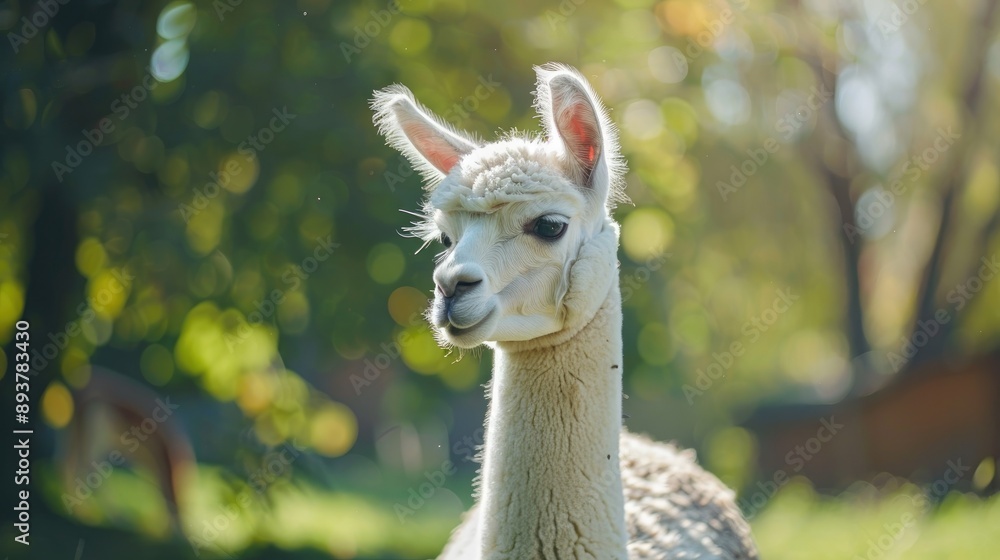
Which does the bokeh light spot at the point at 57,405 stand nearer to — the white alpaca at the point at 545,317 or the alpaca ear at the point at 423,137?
the alpaca ear at the point at 423,137

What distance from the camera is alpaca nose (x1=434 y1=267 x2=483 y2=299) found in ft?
7.82

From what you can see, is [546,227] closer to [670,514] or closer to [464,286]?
→ [464,286]

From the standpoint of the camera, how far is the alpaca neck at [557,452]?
2.54 meters

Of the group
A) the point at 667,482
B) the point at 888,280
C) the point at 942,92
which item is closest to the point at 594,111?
the point at 667,482

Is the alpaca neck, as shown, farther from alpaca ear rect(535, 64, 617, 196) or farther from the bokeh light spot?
the bokeh light spot

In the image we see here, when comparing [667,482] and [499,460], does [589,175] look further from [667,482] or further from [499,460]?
[667,482]

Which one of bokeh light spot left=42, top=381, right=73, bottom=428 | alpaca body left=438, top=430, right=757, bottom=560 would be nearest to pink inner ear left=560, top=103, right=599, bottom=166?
alpaca body left=438, top=430, right=757, bottom=560

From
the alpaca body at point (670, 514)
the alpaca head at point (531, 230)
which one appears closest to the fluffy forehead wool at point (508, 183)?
the alpaca head at point (531, 230)

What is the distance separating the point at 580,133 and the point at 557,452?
37.4 inches

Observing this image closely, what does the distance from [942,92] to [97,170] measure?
911 centimetres

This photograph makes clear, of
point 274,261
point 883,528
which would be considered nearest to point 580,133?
point 274,261

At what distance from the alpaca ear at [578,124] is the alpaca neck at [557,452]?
432 millimetres

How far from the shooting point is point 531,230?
257 cm

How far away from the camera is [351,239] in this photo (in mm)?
6289
